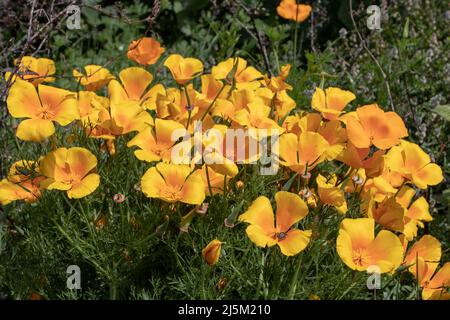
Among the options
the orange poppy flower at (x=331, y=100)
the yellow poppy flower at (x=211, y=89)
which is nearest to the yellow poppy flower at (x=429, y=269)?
the orange poppy flower at (x=331, y=100)

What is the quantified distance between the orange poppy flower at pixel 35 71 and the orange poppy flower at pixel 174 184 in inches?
20.7

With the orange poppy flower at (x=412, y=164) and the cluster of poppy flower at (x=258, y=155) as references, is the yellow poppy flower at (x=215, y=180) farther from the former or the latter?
the orange poppy flower at (x=412, y=164)

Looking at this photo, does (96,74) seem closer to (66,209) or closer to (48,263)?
(66,209)

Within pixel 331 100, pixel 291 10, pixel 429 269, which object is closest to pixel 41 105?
pixel 331 100

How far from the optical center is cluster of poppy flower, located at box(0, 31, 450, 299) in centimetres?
166

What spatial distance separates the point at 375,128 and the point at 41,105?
2.65ft

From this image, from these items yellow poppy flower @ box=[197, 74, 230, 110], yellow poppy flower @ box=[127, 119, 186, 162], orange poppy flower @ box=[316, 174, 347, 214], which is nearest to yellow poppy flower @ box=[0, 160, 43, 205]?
yellow poppy flower @ box=[127, 119, 186, 162]

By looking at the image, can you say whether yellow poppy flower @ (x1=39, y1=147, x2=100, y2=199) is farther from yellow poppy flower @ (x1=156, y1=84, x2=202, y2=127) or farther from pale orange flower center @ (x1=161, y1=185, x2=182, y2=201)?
yellow poppy flower @ (x1=156, y1=84, x2=202, y2=127)

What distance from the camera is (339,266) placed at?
1.75 metres

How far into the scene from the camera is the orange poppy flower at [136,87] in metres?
2.04

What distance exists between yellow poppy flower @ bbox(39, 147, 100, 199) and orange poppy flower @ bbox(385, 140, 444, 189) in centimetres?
74

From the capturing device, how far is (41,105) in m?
1.83

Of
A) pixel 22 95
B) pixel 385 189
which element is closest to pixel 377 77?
pixel 385 189

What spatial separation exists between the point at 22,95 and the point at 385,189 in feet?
2.99
